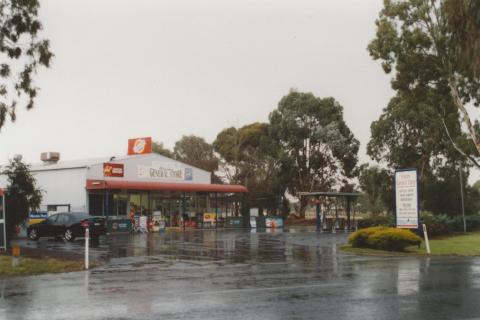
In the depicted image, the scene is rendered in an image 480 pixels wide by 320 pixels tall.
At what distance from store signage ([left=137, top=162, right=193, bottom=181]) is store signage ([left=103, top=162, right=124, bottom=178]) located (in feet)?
8.45

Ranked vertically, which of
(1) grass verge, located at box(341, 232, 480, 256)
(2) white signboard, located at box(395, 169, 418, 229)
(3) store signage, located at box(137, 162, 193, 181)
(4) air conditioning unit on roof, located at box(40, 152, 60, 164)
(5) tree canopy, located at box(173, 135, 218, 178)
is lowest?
(1) grass verge, located at box(341, 232, 480, 256)

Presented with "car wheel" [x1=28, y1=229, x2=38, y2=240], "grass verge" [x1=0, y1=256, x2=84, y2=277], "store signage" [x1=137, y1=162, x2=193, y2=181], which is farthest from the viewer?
"store signage" [x1=137, y1=162, x2=193, y2=181]

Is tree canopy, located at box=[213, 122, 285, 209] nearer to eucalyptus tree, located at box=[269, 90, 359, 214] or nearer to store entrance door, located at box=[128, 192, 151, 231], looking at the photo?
eucalyptus tree, located at box=[269, 90, 359, 214]

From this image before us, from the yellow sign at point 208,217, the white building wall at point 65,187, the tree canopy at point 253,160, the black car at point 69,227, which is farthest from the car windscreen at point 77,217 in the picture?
the tree canopy at point 253,160

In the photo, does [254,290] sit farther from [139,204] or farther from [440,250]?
[139,204]

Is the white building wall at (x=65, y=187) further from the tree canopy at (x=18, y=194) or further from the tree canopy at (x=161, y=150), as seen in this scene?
the tree canopy at (x=161, y=150)

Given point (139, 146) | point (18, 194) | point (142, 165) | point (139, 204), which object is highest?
point (139, 146)

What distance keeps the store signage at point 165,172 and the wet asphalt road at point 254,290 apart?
28639 mm

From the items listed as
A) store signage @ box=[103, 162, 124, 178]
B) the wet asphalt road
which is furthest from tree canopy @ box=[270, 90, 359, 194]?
the wet asphalt road

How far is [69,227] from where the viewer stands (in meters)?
29.7

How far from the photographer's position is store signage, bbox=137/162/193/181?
46.9 meters

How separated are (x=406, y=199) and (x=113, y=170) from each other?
24.7 m

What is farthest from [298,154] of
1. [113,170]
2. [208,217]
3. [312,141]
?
[113,170]

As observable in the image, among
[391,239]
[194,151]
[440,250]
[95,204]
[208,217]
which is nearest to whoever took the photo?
[391,239]
